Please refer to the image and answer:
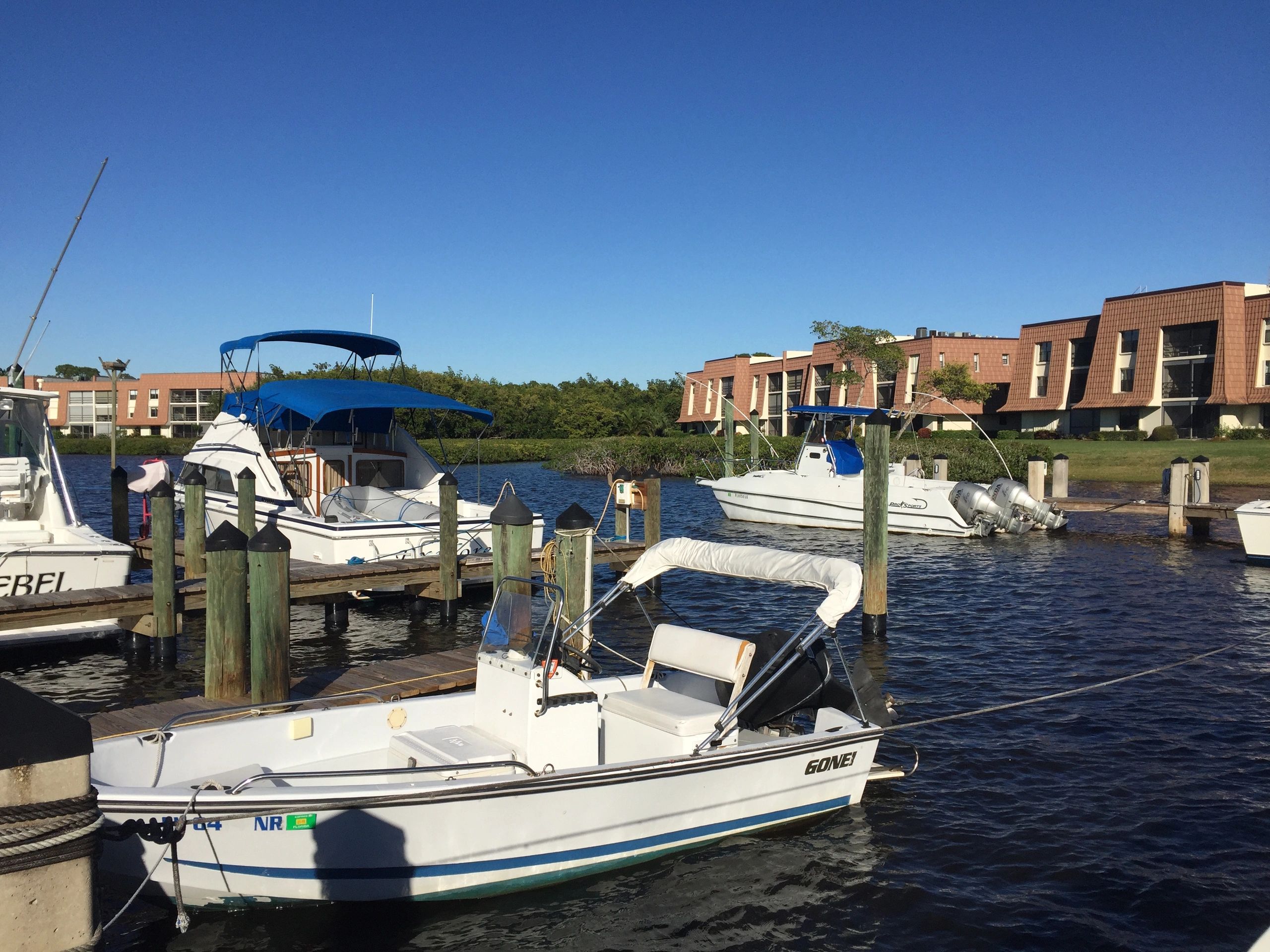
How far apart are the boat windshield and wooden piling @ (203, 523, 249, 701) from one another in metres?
3.28

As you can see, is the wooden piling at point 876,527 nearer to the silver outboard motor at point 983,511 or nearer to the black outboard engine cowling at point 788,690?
the black outboard engine cowling at point 788,690

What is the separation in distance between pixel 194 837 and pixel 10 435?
13006mm

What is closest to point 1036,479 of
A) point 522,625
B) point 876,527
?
point 876,527

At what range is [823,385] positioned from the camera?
258 feet

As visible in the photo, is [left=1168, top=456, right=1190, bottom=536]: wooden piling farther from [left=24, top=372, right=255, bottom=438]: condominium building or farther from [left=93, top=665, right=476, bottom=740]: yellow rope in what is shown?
[left=24, top=372, right=255, bottom=438]: condominium building

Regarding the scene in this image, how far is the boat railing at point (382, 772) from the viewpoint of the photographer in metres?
6.76

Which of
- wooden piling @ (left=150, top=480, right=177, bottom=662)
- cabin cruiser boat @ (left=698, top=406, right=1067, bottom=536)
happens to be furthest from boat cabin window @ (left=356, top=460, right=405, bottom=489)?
cabin cruiser boat @ (left=698, top=406, right=1067, bottom=536)

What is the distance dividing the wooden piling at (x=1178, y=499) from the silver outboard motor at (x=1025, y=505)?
310cm

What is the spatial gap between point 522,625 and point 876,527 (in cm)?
836

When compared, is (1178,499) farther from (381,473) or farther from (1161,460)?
(381,473)

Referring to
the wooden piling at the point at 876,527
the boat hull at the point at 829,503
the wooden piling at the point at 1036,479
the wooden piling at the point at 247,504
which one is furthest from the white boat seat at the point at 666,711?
the wooden piling at the point at 1036,479

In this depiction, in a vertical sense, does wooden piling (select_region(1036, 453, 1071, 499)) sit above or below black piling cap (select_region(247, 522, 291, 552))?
above

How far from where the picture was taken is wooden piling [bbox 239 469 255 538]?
56.9ft

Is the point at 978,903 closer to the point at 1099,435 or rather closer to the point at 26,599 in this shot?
the point at 26,599
